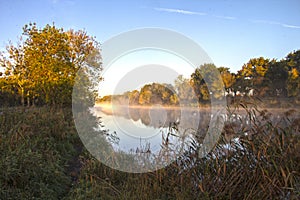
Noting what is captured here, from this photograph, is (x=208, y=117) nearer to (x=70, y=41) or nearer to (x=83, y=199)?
(x=83, y=199)

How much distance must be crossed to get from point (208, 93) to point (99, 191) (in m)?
1.72

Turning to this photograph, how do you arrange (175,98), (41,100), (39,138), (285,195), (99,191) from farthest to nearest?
(41,100), (39,138), (175,98), (99,191), (285,195)

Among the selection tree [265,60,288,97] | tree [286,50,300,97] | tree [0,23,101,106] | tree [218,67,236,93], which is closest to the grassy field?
tree [218,67,236,93]

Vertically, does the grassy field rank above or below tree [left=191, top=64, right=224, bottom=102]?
below

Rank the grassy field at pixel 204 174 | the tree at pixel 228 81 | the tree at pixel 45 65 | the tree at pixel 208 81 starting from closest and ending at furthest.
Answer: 1. the grassy field at pixel 204 174
2. the tree at pixel 208 81
3. the tree at pixel 228 81
4. the tree at pixel 45 65

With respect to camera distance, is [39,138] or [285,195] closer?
[285,195]

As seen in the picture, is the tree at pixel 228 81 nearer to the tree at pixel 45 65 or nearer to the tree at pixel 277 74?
the tree at pixel 45 65

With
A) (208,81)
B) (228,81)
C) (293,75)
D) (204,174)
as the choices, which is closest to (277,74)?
(293,75)

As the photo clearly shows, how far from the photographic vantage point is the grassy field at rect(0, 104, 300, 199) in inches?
88.7

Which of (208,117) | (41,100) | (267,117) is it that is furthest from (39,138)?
(41,100)

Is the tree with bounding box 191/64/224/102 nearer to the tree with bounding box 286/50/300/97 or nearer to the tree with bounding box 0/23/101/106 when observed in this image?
the tree with bounding box 0/23/101/106

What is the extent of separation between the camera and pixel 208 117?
319 centimetres

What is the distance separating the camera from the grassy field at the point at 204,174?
2.25 metres

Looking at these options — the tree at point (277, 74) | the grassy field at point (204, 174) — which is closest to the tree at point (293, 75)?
the tree at point (277, 74)
